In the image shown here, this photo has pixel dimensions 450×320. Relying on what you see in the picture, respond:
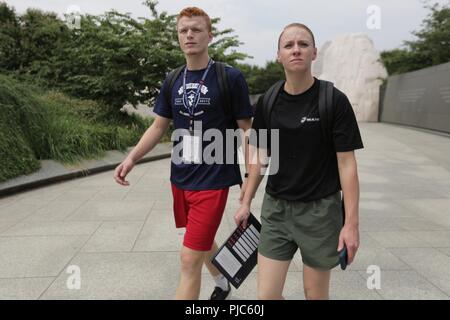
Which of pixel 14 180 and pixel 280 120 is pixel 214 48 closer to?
pixel 14 180

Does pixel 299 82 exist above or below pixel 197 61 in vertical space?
below

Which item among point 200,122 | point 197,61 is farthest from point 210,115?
point 197,61

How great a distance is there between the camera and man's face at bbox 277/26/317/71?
192cm

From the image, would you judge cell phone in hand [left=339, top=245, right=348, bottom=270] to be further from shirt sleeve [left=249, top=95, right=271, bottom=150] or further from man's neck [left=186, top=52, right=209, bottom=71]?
man's neck [left=186, top=52, right=209, bottom=71]

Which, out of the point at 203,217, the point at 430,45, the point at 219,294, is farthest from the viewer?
the point at 430,45

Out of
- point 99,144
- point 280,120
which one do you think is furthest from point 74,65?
point 280,120

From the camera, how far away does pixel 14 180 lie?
668 cm

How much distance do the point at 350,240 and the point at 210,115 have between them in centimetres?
105

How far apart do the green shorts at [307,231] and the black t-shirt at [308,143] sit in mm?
49

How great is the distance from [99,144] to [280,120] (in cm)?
796

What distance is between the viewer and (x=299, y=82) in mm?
1975

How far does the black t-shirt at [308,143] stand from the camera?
1898 millimetres

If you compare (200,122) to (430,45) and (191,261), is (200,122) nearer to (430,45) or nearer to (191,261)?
(191,261)

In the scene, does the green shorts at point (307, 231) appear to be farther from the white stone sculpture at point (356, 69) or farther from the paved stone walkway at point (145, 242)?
the white stone sculpture at point (356, 69)
